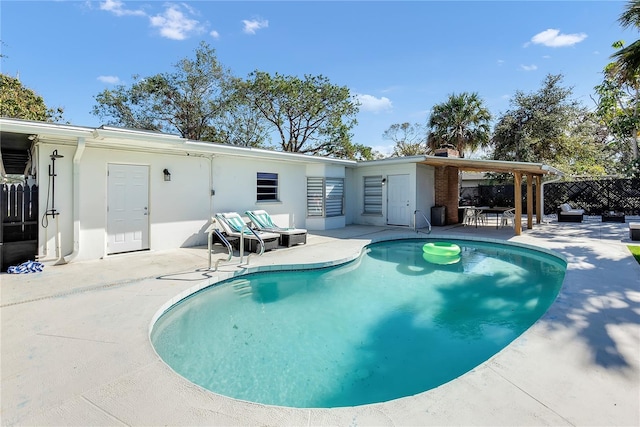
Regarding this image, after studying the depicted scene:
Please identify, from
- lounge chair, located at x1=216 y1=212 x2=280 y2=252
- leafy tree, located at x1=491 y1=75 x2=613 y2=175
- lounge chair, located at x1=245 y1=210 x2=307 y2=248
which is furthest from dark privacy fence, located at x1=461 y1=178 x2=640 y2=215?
lounge chair, located at x1=216 y1=212 x2=280 y2=252

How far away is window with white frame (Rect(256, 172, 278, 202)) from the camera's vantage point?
485 inches

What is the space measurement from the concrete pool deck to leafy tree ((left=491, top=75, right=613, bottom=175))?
17291 millimetres

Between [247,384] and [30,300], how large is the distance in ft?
13.6

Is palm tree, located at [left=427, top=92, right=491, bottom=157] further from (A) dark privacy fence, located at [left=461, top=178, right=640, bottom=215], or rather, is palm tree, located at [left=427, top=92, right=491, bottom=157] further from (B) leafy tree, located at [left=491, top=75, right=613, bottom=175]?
(A) dark privacy fence, located at [left=461, top=178, right=640, bottom=215]

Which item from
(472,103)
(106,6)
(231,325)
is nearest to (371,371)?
(231,325)

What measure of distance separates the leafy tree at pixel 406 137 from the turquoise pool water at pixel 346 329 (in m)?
25.7

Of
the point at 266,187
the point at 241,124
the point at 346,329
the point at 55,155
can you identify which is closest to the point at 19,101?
the point at 241,124

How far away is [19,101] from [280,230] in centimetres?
2015

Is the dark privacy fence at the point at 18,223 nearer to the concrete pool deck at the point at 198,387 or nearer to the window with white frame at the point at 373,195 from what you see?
the concrete pool deck at the point at 198,387

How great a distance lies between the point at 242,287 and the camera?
687cm

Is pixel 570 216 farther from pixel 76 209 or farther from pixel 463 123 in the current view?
pixel 76 209

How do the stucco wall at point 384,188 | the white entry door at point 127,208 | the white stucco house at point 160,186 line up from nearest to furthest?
the white stucco house at point 160,186 < the white entry door at point 127,208 < the stucco wall at point 384,188

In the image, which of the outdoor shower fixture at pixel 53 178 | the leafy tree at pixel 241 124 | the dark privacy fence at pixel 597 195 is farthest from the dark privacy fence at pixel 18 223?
the dark privacy fence at pixel 597 195

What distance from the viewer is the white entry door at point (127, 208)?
8547 mm
